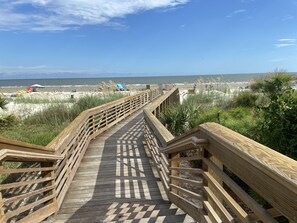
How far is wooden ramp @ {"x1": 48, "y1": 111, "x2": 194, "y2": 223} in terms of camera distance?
327 cm

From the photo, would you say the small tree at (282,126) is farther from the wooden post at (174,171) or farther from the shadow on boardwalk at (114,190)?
the shadow on boardwalk at (114,190)

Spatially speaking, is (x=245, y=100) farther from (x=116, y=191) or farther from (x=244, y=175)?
(x=244, y=175)

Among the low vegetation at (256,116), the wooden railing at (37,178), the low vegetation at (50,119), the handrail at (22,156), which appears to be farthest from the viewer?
the low vegetation at (50,119)

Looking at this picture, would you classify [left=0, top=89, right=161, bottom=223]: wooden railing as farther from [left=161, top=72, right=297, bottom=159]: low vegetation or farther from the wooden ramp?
[left=161, top=72, right=297, bottom=159]: low vegetation

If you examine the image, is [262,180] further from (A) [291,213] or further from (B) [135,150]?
(B) [135,150]

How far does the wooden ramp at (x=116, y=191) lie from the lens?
3267 millimetres

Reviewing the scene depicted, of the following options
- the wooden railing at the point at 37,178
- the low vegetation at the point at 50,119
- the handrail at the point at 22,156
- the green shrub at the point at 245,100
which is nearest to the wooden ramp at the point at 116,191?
the wooden railing at the point at 37,178

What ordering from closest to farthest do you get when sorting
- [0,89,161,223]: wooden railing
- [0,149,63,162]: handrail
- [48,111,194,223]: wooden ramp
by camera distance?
[0,149,63,162]: handrail → [0,89,161,223]: wooden railing → [48,111,194,223]: wooden ramp

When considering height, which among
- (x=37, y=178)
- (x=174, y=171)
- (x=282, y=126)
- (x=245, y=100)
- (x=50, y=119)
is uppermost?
(x=282, y=126)

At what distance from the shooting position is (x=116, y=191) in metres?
4.22

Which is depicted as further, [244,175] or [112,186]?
[112,186]

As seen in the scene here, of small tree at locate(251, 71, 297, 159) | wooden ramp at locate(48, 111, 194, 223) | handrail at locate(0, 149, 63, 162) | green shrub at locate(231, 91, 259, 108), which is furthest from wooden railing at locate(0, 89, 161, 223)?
green shrub at locate(231, 91, 259, 108)

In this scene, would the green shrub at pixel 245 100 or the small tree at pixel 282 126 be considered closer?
the small tree at pixel 282 126

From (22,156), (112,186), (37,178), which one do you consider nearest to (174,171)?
(112,186)
